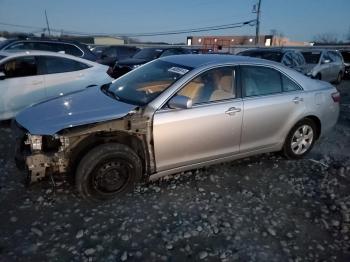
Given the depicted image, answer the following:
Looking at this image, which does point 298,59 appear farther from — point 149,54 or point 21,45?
point 21,45

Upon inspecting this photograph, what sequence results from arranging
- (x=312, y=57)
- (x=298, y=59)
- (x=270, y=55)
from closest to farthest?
1. (x=270, y=55)
2. (x=298, y=59)
3. (x=312, y=57)

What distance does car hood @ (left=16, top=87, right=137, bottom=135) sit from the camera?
10.9 feet

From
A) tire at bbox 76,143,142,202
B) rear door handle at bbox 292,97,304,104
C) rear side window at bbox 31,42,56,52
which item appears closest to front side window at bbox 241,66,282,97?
rear door handle at bbox 292,97,304,104

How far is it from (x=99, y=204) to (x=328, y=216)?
258cm

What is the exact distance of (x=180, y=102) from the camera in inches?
141

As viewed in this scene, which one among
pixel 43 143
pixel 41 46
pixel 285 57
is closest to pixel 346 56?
pixel 285 57

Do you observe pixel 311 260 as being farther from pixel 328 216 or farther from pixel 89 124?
pixel 89 124

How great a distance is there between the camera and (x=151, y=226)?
3.26 metres

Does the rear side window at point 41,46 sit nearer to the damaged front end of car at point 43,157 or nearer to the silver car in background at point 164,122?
the silver car in background at point 164,122

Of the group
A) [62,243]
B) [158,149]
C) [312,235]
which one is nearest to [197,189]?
[158,149]

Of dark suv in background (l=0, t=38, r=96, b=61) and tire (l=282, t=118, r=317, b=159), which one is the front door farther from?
dark suv in background (l=0, t=38, r=96, b=61)

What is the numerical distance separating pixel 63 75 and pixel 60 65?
234 mm

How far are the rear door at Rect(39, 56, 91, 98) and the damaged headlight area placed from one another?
347cm

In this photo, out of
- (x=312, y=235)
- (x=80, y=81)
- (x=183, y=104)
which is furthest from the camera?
(x=80, y=81)
